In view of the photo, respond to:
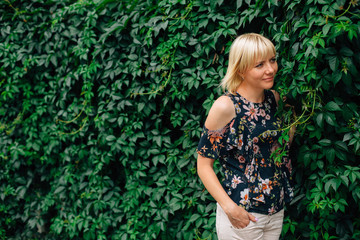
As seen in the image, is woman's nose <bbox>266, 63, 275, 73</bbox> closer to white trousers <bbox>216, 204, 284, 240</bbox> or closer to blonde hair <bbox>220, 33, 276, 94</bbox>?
blonde hair <bbox>220, 33, 276, 94</bbox>

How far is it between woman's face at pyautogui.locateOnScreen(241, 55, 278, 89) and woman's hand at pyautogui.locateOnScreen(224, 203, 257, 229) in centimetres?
70

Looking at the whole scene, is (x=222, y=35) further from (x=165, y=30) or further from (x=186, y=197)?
(x=186, y=197)

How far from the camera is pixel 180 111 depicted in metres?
3.06

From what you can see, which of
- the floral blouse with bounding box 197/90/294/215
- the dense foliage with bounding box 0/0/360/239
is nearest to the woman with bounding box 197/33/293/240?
the floral blouse with bounding box 197/90/294/215

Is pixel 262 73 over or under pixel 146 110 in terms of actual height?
over

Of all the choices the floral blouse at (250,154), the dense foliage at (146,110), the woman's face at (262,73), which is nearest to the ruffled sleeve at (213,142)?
the floral blouse at (250,154)

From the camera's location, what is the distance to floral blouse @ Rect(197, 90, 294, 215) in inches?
83.5

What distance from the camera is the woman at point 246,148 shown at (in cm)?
209

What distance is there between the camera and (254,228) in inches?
82.9

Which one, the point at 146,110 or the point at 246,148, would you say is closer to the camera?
the point at 246,148

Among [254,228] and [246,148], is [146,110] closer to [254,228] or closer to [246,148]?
[246,148]

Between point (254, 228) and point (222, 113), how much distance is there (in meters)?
0.68

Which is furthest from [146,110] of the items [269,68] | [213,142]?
[269,68]

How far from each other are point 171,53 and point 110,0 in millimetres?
857
